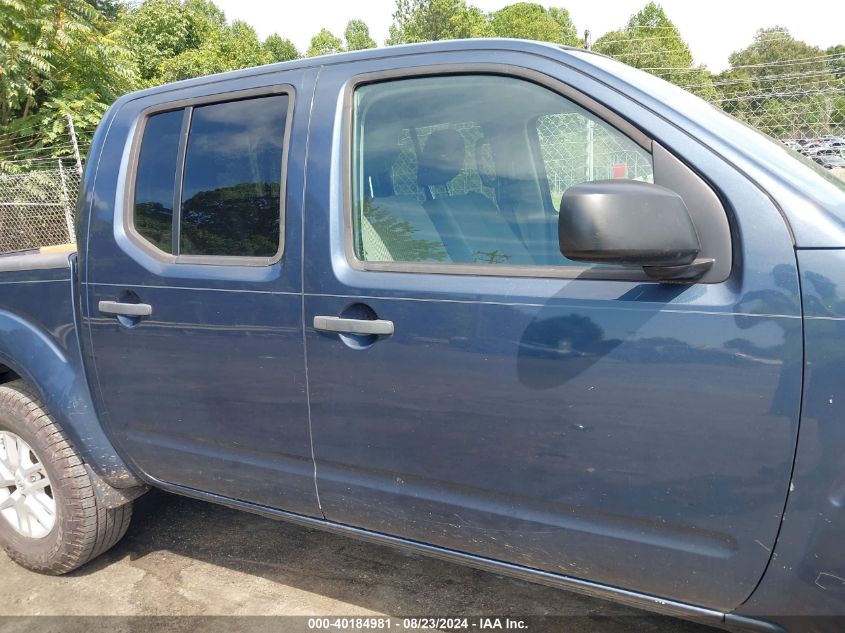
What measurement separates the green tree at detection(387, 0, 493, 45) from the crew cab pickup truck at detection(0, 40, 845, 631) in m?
52.8

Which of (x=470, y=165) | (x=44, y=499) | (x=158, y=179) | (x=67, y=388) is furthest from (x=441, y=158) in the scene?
(x=44, y=499)

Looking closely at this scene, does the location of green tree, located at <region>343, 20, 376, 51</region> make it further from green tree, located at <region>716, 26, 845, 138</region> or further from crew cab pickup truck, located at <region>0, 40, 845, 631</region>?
crew cab pickup truck, located at <region>0, 40, 845, 631</region>

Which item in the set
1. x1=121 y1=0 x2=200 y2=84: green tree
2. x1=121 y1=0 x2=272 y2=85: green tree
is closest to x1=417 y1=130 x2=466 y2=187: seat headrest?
x1=121 y1=0 x2=272 y2=85: green tree

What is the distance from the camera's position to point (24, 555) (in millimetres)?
3047

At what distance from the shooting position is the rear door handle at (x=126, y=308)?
2500 mm

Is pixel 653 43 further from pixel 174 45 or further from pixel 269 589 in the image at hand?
pixel 269 589

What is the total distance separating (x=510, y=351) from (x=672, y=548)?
1.97ft

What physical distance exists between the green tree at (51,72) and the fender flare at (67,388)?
10016 mm

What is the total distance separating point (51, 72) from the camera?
13.2m

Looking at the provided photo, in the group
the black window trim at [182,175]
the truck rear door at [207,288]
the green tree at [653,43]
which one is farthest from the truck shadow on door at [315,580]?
the green tree at [653,43]

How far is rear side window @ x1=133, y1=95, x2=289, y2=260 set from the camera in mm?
2328

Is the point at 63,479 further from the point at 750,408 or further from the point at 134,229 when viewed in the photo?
the point at 750,408

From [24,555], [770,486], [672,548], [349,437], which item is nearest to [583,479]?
[672,548]

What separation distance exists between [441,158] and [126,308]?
122 cm
